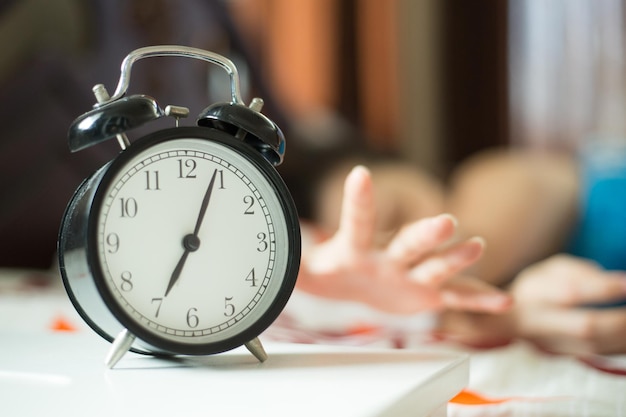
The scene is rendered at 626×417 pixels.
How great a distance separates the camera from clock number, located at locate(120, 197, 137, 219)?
0.62 metres

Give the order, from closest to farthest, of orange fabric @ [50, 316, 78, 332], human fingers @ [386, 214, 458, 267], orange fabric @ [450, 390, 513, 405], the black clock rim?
the black clock rim < orange fabric @ [450, 390, 513, 405] < human fingers @ [386, 214, 458, 267] < orange fabric @ [50, 316, 78, 332]

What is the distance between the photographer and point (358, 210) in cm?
90

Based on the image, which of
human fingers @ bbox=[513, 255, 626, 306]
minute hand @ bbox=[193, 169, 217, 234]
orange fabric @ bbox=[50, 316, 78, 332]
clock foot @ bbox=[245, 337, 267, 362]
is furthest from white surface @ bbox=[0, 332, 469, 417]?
human fingers @ bbox=[513, 255, 626, 306]

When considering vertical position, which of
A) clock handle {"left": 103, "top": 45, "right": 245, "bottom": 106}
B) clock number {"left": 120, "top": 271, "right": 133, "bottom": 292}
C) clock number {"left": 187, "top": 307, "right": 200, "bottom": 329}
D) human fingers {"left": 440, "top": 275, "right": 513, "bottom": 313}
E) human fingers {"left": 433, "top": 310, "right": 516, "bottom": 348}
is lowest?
human fingers {"left": 433, "top": 310, "right": 516, "bottom": 348}

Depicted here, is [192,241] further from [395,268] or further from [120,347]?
[395,268]

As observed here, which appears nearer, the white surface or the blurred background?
the white surface

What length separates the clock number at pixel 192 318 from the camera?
63cm

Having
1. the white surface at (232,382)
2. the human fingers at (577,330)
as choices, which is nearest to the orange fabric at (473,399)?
the white surface at (232,382)

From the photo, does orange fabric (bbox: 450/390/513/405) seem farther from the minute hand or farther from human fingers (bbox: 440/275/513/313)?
the minute hand

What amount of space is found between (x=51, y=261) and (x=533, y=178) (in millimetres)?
1465

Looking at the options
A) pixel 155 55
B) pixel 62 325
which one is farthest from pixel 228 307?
pixel 62 325

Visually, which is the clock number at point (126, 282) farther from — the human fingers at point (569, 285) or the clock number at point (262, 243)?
the human fingers at point (569, 285)

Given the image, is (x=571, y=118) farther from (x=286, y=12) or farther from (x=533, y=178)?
(x=533, y=178)

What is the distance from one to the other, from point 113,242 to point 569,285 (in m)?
0.88
